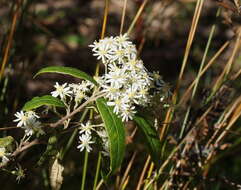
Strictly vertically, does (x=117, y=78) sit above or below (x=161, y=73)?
below

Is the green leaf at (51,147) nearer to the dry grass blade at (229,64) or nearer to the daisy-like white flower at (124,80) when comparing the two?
the daisy-like white flower at (124,80)

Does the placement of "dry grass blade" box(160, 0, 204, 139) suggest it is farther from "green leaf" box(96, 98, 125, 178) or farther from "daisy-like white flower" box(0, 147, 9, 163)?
"daisy-like white flower" box(0, 147, 9, 163)

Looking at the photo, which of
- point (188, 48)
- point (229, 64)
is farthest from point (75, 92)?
point (229, 64)

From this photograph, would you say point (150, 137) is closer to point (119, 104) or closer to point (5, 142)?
point (119, 104)

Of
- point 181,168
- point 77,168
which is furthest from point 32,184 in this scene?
point 181,168

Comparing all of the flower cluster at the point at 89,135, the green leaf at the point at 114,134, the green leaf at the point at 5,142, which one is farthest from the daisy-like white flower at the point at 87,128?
the green leaf at the point at 5,142

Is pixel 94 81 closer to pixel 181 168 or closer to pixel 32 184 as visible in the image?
pixel 181 168
